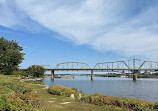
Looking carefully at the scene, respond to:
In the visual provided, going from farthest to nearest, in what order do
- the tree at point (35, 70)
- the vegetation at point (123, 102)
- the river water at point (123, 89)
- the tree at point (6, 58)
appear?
the tree at point (35, 70)
the tree at point (6, 58)
the river water at point (123, 89)
the vegetation at point (123, 102)

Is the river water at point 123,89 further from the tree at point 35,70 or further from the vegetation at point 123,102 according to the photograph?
the tree at point 35,70

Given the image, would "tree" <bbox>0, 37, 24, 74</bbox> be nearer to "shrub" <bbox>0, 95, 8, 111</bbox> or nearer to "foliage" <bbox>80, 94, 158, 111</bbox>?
"foliage" <bbox>80, 94, 158, 111</bbox>

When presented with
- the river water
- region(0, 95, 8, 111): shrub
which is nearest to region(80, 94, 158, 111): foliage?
region(0, 95, 8, 111): shrub

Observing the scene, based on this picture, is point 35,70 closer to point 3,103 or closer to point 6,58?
point 6,58

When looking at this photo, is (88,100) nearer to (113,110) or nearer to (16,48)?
(113,110)

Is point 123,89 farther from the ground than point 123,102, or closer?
closer

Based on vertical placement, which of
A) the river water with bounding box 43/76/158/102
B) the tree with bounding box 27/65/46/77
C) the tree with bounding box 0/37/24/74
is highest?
the tree with bounding box 0/37/24/74

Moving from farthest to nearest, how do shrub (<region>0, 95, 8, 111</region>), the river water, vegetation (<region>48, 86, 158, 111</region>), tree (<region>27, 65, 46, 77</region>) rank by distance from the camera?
tree (<region>27, 65, 46, 77</region>) < the river water < vegetation (<region>48, 86, 158, 111</region>) < shrub (<region>0, 95, 8, 111</region>)

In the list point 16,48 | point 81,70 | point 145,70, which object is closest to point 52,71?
point 81,70

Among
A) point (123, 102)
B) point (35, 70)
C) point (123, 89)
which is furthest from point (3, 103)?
point (35, 70)

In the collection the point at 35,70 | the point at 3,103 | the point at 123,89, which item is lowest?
the point at 123,89

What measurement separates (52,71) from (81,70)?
32984mm

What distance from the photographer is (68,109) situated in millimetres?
11977

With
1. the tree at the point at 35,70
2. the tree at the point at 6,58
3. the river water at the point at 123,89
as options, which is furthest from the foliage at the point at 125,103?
the tree at the point at 35,70
